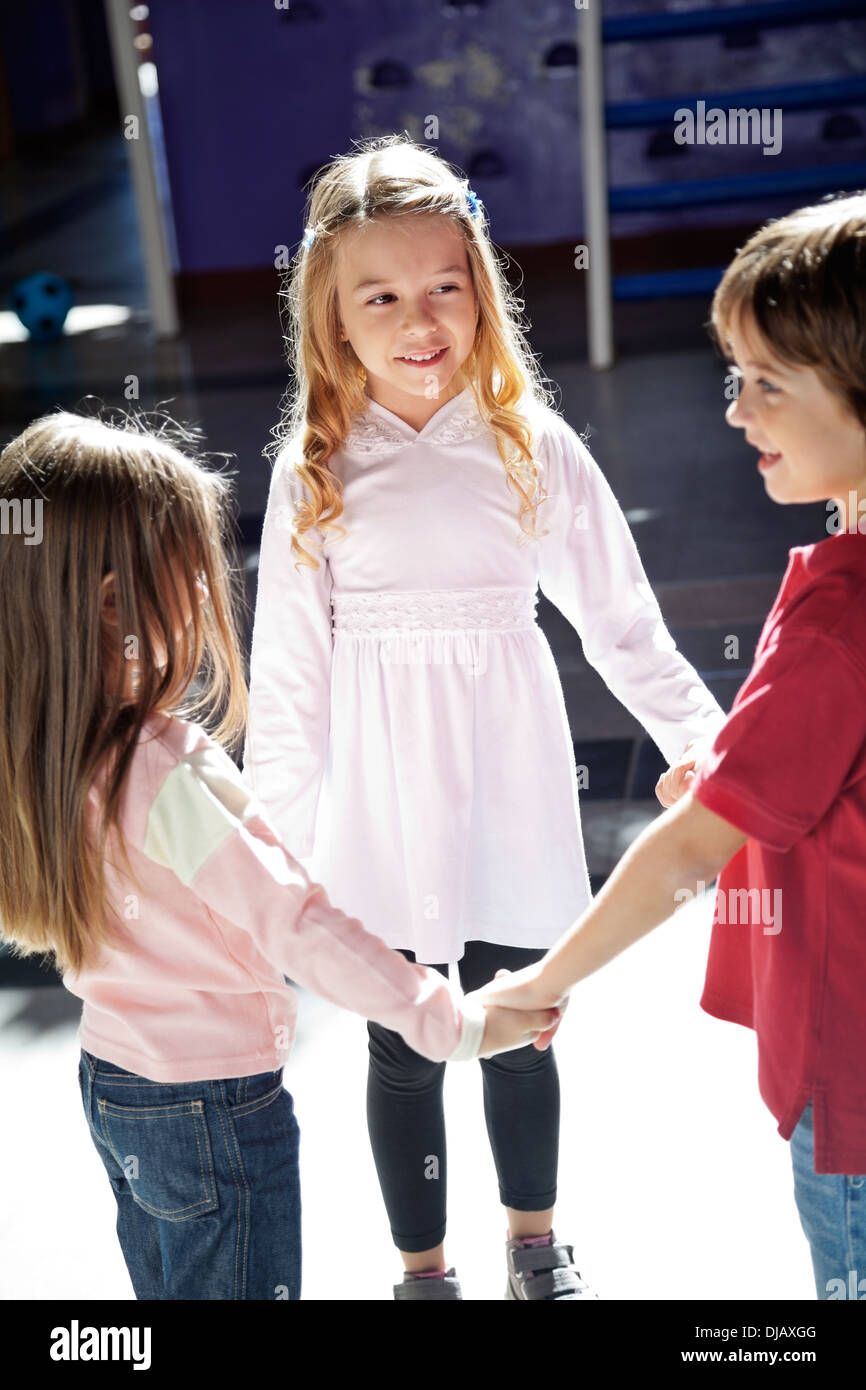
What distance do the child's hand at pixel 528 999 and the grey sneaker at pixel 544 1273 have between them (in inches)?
17.5

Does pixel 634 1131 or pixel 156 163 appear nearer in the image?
pixel 634 1131

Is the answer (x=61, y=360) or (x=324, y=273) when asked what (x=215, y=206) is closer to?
(x=61, y=360)

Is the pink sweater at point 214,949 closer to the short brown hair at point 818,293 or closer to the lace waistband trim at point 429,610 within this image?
the lace waistband trim at point 429,610

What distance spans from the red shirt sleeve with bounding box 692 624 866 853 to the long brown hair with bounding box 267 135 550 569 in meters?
0.61

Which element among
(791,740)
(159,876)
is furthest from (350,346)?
(791,740)

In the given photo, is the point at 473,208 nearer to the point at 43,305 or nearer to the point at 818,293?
the point at 818,293

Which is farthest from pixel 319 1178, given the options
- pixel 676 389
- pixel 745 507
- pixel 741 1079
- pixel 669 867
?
pixel 676 389

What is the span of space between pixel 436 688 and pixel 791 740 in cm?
62

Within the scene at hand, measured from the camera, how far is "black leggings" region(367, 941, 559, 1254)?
1.75 meters

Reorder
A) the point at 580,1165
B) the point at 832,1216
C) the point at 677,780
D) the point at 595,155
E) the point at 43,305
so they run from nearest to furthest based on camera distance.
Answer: the point at 832,1216 → the point at 677,780 → the point at 580,1165 → the point at 595,155 → the point at 43,305

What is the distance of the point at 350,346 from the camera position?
5.67 ft

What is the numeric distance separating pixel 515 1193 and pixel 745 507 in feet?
10.7

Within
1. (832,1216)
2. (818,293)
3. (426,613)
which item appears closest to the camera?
(818,293)

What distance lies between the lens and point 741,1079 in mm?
2273
